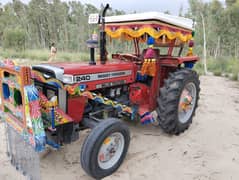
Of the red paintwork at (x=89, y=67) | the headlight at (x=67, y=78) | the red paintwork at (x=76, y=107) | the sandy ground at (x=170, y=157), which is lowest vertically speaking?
the sandy ground at (x=170, y=157)

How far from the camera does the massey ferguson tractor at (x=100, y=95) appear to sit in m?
2.08

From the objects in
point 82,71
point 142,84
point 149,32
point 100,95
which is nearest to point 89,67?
point 82,71

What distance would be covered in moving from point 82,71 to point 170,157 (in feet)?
5.04

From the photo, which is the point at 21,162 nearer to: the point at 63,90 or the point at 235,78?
the point at 63,90

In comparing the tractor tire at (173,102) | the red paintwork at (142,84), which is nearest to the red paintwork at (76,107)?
the red paintwork at (142,84)

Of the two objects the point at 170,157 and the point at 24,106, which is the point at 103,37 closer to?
the point at 24,106

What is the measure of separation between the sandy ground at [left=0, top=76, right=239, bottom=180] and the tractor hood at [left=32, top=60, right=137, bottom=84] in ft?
3.36

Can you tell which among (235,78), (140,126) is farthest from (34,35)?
(140,126)

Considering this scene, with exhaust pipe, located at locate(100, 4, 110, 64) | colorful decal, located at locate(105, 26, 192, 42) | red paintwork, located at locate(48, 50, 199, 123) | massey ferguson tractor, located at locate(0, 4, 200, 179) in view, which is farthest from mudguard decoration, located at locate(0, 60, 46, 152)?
colorful decal, located at locate(105, 26, 192, 42)

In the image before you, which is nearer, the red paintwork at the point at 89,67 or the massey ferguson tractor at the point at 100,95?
the massey ferguson tractor at the point at 100,95

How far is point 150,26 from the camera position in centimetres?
273

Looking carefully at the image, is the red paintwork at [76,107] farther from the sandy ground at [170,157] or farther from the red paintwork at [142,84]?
the sandy ground at [170,157]

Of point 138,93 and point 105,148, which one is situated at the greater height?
point 138,93

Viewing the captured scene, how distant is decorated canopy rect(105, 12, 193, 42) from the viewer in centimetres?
276
